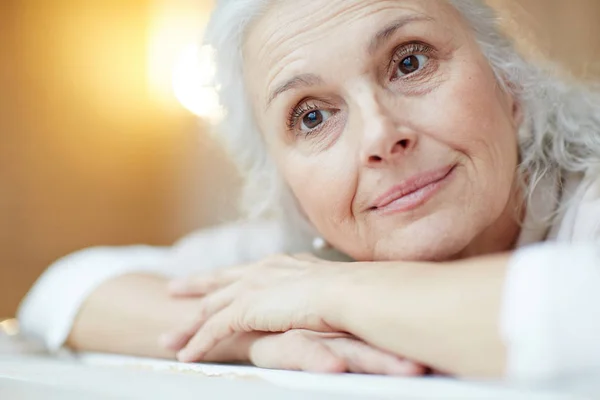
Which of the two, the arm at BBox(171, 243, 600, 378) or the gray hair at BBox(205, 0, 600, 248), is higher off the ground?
the gray hair at BBox(205, 0, 600, 248)

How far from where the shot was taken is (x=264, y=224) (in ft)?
4.99

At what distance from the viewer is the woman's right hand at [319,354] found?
0.79 metres

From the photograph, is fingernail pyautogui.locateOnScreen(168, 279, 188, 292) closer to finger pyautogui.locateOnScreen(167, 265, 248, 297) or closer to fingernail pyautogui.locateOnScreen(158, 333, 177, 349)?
finger pyautogui.locateOnScreen(167, 265, 248, 297)

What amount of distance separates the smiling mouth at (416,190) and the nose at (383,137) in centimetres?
4

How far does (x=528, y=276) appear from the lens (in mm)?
643

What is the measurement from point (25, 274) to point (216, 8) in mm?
1724

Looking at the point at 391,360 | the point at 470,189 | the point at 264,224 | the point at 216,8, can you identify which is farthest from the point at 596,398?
the point at 264,224

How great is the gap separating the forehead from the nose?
0.28 ft

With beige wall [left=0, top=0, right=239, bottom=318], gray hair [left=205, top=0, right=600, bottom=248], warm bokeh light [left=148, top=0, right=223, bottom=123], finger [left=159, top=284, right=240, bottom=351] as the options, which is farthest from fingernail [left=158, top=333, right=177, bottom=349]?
warm bokeh light [left=148, top=0, right=223, bottom=123]

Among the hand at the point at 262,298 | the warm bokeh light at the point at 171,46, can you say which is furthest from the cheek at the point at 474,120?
the warm bokeh light at the point at 171,46

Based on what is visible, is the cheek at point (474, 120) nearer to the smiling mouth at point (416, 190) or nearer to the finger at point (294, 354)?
the smiling mouth at point (416, 190)

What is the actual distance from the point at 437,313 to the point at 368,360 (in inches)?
4.6

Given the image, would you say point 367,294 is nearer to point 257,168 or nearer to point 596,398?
point 596,398

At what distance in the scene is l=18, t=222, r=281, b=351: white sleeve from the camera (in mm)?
1355
